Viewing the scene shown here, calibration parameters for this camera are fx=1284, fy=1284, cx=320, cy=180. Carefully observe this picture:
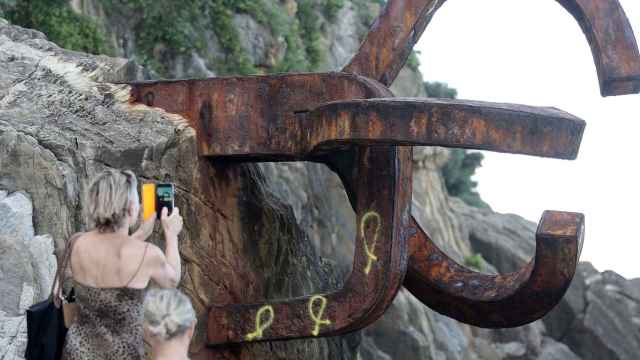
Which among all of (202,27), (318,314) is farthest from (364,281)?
(202,27)

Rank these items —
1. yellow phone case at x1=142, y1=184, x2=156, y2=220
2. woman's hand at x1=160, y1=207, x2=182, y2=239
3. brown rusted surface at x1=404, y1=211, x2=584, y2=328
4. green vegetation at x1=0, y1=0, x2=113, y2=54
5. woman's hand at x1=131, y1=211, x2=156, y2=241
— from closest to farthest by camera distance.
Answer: woman's hand at x1=160, y1=207, x2=182, y2=239
woman's hand at x1=131, y1=211, x2=156, y2=241
yellow phone case at x1=142, y1=184, x2=156, y2=220
brown rusted surface at x1=404, y1=211, x2=584, y2=328
green vegetation at x1=0, y1=0, x2=113, y2=54

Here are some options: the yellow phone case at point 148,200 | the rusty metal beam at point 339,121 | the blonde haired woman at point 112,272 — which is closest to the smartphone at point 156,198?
the yellow phone case at point 148,200

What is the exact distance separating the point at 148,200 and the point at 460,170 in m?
18.2

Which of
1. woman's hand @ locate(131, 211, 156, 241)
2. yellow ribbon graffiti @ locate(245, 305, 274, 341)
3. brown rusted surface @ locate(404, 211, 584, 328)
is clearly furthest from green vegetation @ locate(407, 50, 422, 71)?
woman's hand @ locate(131, 211, 156, 241)

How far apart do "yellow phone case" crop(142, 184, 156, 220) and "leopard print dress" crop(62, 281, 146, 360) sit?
54 cm

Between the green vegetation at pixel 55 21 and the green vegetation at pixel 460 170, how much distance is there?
40.1ft

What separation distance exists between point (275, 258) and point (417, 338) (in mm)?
7026

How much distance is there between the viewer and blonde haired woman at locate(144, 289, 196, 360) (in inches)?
188

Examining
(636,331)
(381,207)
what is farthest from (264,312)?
(636,331)

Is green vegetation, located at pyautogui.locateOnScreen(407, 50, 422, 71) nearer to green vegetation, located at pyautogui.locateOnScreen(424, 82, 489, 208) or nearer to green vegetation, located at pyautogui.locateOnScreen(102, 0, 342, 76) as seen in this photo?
green vegetation, located at pyautogui.locateOnScreen(424, 82, 489, 208)

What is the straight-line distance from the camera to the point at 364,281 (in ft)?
21.7

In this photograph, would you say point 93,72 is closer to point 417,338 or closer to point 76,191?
point 76,191

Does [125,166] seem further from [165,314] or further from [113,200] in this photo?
[165,314]

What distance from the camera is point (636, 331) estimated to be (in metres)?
16.6
